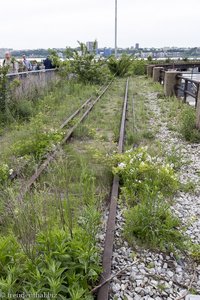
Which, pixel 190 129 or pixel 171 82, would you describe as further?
pixel 171 82

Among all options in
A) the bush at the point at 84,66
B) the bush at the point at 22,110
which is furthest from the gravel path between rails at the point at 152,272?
the bush at the point at 84,66

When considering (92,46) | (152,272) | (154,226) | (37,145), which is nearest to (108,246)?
(152,272)

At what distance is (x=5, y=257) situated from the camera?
2.47 meters

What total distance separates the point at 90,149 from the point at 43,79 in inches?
323

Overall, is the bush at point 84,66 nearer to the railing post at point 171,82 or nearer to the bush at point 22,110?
the railing post at point 171,82

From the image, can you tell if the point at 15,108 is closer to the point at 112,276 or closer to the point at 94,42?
the point at 112,276

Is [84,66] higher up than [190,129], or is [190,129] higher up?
[84,66]

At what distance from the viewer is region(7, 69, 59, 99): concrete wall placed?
9.52m

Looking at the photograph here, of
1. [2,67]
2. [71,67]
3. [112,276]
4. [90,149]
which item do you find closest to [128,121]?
[90,149]

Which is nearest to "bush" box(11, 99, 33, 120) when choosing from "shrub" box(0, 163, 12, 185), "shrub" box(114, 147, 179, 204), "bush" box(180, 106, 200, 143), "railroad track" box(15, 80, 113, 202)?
"railroad track" box(15, 80, 113, 202)

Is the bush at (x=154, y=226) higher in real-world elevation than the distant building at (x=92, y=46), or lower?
lower

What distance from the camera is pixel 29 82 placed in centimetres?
1121

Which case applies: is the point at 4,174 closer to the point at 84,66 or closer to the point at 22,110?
the point at 22,110

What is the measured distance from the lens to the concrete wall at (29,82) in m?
9.52
